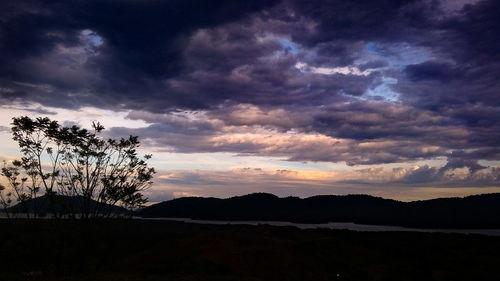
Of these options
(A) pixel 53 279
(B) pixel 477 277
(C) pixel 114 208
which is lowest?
(B) pixel 477 277

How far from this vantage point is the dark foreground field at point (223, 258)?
3753 centimetres

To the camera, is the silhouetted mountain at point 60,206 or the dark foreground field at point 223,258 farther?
the dark foreground field at point 223,258

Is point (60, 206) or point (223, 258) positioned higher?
point (60, 206)

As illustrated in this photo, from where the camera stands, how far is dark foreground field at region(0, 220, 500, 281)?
3753cm

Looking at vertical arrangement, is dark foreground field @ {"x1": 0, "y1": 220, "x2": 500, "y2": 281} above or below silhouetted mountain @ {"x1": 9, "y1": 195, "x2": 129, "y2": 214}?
below

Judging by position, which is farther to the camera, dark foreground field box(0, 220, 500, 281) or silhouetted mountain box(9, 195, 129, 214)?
dark foreground field box(0, 220, 500, 281)

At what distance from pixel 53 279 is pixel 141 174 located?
37.2 ft

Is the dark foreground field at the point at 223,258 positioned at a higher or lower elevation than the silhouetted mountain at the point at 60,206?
lower

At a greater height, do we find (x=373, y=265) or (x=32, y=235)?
(x=32, y=235)

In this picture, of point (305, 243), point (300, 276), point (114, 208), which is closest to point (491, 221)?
point (305, 243)

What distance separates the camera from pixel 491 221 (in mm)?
199875

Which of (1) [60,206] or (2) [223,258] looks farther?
(2) [223,258]

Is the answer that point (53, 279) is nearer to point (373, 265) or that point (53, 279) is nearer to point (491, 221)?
point (373, 265)

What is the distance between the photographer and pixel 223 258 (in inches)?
1841
